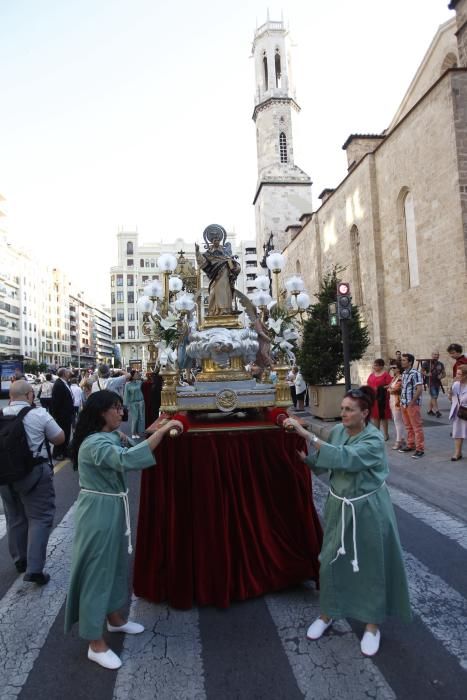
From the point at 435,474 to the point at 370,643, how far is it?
14.6ft

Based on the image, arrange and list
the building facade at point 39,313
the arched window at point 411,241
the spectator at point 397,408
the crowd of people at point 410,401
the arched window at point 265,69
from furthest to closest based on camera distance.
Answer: the building facade at point 39,313, the arched window at point 265,69, the arched window at point 411,241, the spectator at point 397,408, the crowd of people at point 410,401

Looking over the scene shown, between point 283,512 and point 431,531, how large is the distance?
6.67 ft

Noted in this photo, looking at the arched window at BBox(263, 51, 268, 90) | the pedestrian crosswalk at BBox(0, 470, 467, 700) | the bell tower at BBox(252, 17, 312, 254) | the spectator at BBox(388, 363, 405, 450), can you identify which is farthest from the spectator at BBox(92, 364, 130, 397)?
the arched window at BBox(263, 51, 268, 90)

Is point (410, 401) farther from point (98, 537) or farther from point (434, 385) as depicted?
point (98, 537)

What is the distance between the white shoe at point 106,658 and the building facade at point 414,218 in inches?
591

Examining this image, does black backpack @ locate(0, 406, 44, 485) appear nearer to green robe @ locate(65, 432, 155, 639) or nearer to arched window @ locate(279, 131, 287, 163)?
green robe @ locate(65, 432, 155, 639)

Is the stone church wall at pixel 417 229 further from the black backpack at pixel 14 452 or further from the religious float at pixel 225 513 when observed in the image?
the black backpack at pixel 14 452

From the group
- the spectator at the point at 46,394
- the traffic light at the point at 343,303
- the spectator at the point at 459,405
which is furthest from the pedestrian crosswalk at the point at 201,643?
the spectator at the point at 46,394

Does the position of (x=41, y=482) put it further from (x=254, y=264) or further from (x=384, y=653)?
(x=254, y=264)

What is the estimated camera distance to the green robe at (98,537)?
271 centimetres

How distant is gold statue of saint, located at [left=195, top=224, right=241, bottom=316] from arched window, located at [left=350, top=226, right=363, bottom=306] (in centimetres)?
1978

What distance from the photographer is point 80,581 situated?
110 inches

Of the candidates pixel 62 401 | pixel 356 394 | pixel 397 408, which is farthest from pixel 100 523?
pixel 397 408

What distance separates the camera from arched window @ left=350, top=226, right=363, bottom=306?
24453 mm
